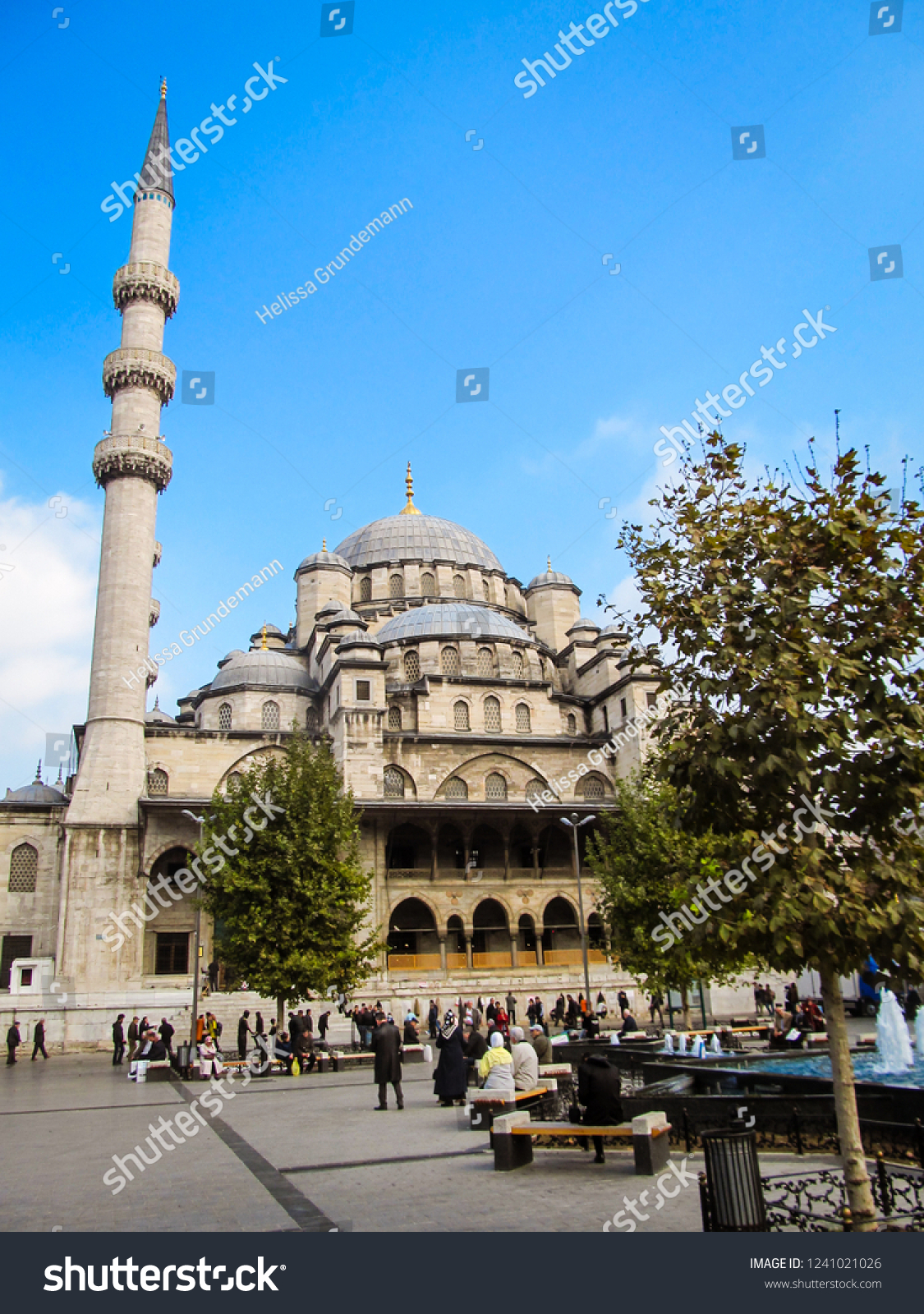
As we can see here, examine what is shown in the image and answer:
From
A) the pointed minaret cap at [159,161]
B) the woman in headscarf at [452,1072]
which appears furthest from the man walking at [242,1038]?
the pointed minaret cap at [159,161]

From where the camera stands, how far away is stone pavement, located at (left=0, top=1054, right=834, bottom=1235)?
6082 millimetres

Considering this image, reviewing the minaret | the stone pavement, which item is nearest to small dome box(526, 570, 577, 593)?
the minaret

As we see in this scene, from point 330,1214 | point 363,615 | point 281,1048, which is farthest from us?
point 363,615

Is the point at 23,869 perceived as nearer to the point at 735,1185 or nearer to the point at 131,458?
the point at 131,458

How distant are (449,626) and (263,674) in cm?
756

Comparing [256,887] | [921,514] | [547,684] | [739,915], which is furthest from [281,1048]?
[547,684]

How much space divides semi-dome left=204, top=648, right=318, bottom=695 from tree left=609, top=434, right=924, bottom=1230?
1227 inches

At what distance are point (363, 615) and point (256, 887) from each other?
79.5 feet

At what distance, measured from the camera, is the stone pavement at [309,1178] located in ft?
20.0

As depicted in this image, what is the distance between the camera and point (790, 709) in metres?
5.43

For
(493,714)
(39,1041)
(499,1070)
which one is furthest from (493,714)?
(499,1070)

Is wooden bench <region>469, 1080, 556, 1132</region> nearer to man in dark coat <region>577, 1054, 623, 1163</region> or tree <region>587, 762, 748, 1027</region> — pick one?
man in dark coat <region>577, 1054, 623, 1163</region>
